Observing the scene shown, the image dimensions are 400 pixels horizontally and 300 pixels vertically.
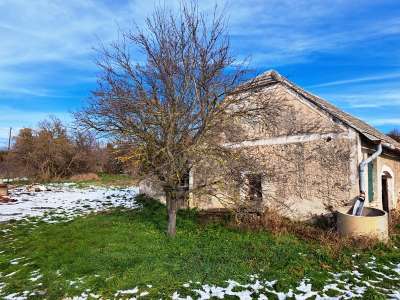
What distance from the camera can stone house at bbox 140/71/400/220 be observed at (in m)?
8.41

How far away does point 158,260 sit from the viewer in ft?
20.0

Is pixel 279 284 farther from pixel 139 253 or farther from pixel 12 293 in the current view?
pixel 12 293

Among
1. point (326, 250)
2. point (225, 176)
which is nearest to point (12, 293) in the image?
point (225, 176)

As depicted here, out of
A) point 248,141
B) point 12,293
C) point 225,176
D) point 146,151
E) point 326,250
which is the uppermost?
point 248,141

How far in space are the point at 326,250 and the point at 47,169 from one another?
28.0 meters

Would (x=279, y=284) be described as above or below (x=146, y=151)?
below

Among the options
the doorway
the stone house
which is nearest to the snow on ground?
the stone house

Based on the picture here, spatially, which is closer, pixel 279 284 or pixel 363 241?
pixel 279 284

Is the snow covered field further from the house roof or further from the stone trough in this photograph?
the house roof

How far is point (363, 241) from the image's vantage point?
22.8ft

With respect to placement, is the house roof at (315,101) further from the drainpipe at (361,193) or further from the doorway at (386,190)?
the doorway at (386,190)

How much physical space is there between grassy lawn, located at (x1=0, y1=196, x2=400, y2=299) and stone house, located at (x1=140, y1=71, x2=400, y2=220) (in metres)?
1.47

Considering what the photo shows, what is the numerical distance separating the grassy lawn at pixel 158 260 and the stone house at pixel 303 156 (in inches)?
57.8

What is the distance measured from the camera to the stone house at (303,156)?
8.41m
